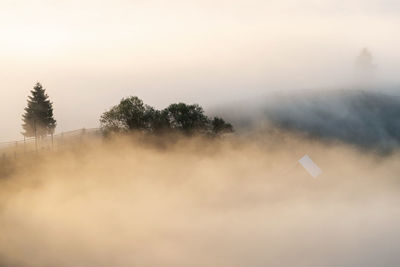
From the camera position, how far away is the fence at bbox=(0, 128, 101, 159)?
388 ft

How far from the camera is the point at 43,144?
130375mm

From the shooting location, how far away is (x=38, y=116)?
131125 mm

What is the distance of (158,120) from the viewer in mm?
140375

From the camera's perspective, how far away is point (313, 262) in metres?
108

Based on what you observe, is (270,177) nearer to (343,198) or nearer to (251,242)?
(343,198)

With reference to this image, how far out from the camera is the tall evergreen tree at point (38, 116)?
130m

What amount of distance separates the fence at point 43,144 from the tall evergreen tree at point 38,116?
2.39 metres

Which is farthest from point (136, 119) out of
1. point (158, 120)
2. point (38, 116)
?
point (38, 116)

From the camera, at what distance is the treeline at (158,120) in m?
137

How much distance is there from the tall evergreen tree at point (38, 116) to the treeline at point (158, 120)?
560 inches

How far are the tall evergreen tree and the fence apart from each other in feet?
7.83

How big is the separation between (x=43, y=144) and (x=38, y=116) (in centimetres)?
770

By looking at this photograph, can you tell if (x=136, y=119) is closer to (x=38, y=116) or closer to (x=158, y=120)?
(x=158, y=120)

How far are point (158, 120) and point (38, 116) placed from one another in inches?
1290
